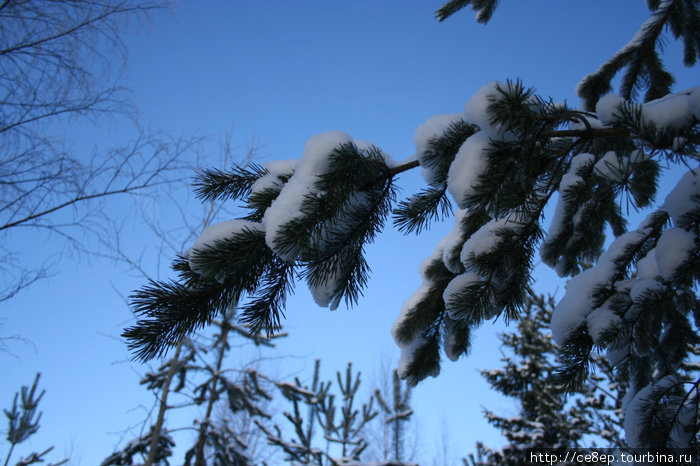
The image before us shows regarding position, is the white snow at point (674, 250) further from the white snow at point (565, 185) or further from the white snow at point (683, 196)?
the white snow at point (565, 185)

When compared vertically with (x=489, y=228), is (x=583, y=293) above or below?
below

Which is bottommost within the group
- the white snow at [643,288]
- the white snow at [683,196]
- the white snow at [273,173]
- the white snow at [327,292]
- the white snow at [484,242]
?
the white snow at [327,292]

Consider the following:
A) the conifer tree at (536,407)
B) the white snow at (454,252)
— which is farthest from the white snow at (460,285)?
the conifer tree at (536,407)

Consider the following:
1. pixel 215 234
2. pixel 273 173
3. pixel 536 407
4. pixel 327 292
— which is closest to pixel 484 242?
pixel 327 292

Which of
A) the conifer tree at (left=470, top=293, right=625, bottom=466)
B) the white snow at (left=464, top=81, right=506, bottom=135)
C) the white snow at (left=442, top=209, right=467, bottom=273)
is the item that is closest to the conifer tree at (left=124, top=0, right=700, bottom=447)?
the white snow at (left=464, top=81, right=506, bottom=135)

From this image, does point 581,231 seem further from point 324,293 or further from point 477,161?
point 324,293

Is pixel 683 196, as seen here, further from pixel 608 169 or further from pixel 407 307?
pixel 407 307

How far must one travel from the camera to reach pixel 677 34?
3.28 metres

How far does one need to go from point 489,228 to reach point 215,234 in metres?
0.95

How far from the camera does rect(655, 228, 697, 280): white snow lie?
1.26 m

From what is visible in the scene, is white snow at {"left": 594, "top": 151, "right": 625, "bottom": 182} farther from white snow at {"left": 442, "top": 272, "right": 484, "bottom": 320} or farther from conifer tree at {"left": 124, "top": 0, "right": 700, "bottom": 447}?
white snow at {"left": 442, "top": 272, "right": 484, "bottom": 320}

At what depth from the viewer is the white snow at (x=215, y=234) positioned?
1.07m

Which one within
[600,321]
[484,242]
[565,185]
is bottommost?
[600,321]

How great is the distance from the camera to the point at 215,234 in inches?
44.4
